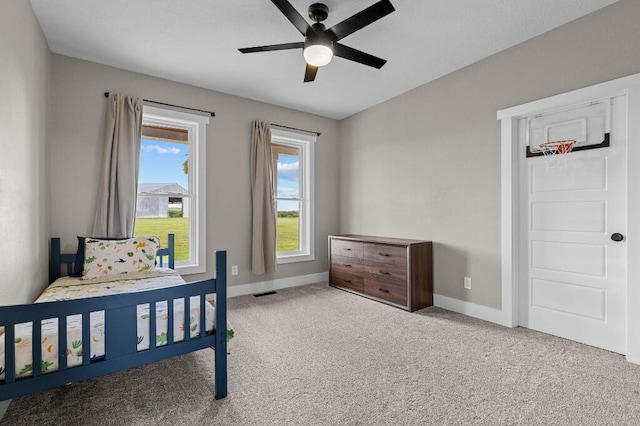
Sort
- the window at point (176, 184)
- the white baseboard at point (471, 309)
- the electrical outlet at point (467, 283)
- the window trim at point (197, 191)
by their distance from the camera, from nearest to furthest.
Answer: the white baseboard at point (471, 309) → the electrical outlet at point (467, 283) → the window at point (176, 184) → the window trim at point (197, 191)

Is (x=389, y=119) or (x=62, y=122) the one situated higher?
(x=389, y=119)

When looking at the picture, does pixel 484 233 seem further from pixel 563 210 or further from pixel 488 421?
pixel 488 421

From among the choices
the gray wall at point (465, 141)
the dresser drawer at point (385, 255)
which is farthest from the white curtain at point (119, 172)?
the gray wall at point (465, 141)

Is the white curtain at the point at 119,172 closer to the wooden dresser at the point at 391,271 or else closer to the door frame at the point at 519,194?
the wooden dresser at the point at 391,271

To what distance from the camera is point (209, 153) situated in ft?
12.4

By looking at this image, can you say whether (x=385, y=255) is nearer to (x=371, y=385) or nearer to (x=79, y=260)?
(x=371, y=385)

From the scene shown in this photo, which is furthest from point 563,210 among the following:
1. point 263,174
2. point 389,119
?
point 263,174

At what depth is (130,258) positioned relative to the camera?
2.81 meters

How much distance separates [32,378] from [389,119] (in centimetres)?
407

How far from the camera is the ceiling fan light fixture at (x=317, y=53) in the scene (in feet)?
7.34

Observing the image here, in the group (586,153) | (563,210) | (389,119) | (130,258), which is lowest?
(130,258)

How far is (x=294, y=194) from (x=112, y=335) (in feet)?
11.0

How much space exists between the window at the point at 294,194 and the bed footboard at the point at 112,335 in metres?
2.72

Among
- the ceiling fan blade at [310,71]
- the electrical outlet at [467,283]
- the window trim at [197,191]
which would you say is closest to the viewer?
the ceiling fan blade at [310,71]
